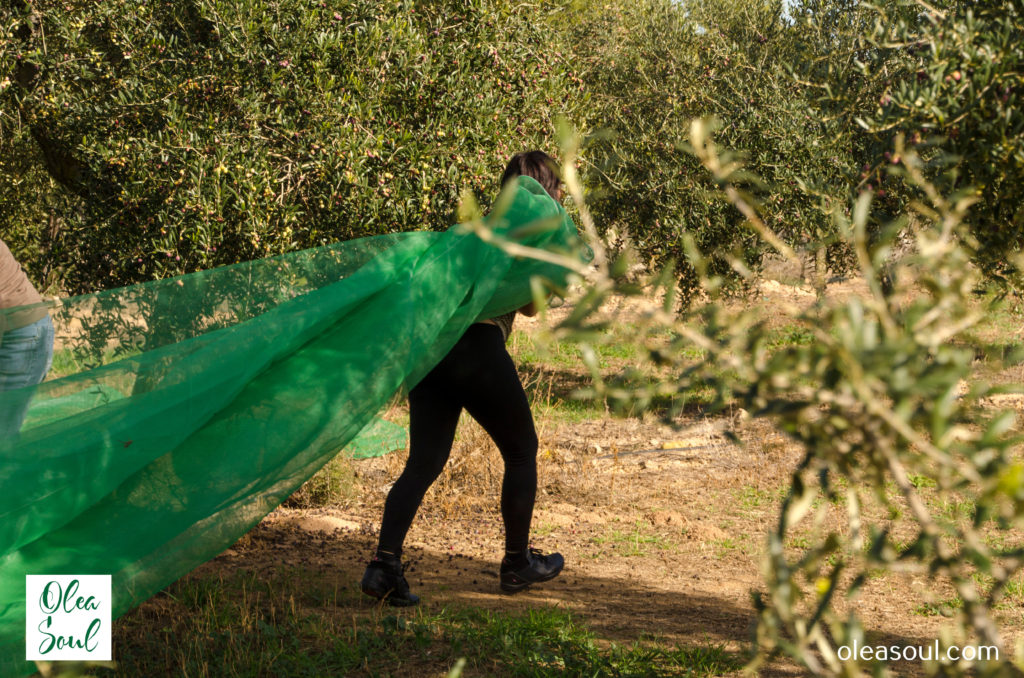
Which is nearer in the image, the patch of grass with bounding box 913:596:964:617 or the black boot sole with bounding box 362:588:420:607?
the black boot sole with bounding box 362:588:420:607

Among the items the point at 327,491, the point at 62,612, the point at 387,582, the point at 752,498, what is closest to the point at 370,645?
the point at 387,582

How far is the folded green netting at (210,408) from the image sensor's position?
3.11 m

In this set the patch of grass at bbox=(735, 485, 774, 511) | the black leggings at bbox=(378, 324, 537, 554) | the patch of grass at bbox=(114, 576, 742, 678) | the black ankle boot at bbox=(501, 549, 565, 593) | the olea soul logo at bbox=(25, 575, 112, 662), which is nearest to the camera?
the olea soul logo at bbox=(25, 575, 112, 662)

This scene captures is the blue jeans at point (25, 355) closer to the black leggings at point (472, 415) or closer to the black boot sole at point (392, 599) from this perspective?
the black leggings at point (472, 415)

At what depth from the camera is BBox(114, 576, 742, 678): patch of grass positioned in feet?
11.9

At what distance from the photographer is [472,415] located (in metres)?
4.16

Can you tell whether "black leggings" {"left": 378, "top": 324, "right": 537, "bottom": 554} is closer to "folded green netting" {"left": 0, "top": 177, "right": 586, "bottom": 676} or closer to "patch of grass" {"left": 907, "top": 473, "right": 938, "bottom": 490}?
"folded green netting" {"left": 0, "top": 177, "right": 586, "bottom": 676}

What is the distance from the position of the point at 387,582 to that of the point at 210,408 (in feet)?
4.74

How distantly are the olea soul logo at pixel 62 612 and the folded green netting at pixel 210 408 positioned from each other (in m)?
0.03

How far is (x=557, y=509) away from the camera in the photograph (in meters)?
6.36

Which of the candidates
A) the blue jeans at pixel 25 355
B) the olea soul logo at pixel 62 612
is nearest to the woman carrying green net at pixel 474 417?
the olea soul logo at pixel 62 612

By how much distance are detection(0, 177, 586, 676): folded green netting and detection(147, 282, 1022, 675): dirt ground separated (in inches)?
48.4

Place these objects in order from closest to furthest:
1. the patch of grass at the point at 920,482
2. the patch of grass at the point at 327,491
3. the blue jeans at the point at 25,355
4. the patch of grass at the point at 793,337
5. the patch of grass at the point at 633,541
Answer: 1. the blue jeans at the point at 25,355
2. the patch of grass at the point at 633,541
3. the patch of grass at the point at 327,491
4. the patch of grass at the point at 920,482
5. the patch of grass at the point at 793,337

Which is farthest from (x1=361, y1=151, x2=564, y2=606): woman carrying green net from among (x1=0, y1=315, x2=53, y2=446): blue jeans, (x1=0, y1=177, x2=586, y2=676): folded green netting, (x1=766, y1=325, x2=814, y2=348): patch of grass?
(x1=766, y1=325, x2=814, y2=348): patch of grass
